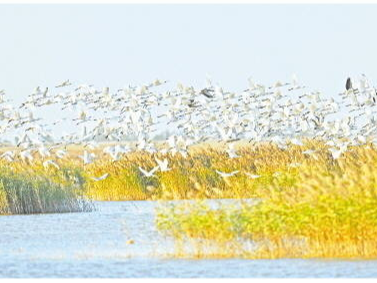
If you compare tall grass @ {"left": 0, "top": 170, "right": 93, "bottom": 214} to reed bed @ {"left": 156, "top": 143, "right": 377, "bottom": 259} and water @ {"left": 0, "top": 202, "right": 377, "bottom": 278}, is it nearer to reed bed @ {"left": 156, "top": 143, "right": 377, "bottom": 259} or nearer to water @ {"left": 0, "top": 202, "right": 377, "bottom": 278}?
water @ {"left": 0, "top": 202, "right": 377, "bottom": 278}

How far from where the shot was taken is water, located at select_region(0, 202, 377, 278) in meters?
15.0

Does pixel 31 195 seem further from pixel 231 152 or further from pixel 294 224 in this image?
pixel 294 224

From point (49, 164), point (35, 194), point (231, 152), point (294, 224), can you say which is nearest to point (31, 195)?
point (35, 194)

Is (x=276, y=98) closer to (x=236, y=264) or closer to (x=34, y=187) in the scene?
(x=34, y=187)

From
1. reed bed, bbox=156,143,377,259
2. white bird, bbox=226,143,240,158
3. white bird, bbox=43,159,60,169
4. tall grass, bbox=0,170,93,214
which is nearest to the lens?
reed bed, bbox=156,143,377,259

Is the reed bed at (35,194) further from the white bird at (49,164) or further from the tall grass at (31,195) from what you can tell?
the white bird at (49,164)

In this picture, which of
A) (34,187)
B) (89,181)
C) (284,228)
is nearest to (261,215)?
(284,228)

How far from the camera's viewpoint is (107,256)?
16.9m

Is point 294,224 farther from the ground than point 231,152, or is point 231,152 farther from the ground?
point 294,224

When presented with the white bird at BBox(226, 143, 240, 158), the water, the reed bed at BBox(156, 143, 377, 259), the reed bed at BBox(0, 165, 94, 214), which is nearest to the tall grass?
the reed bed at BBox(0, 165, 94, 214)

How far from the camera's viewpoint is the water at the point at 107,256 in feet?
49.1

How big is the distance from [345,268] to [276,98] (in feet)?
44.8

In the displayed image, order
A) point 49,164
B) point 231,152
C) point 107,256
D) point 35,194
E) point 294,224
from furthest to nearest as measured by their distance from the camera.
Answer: point 49,164 < point 231,152 < point 35,194 < point 107,256 < point 294,224

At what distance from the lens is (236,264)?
15.4m
